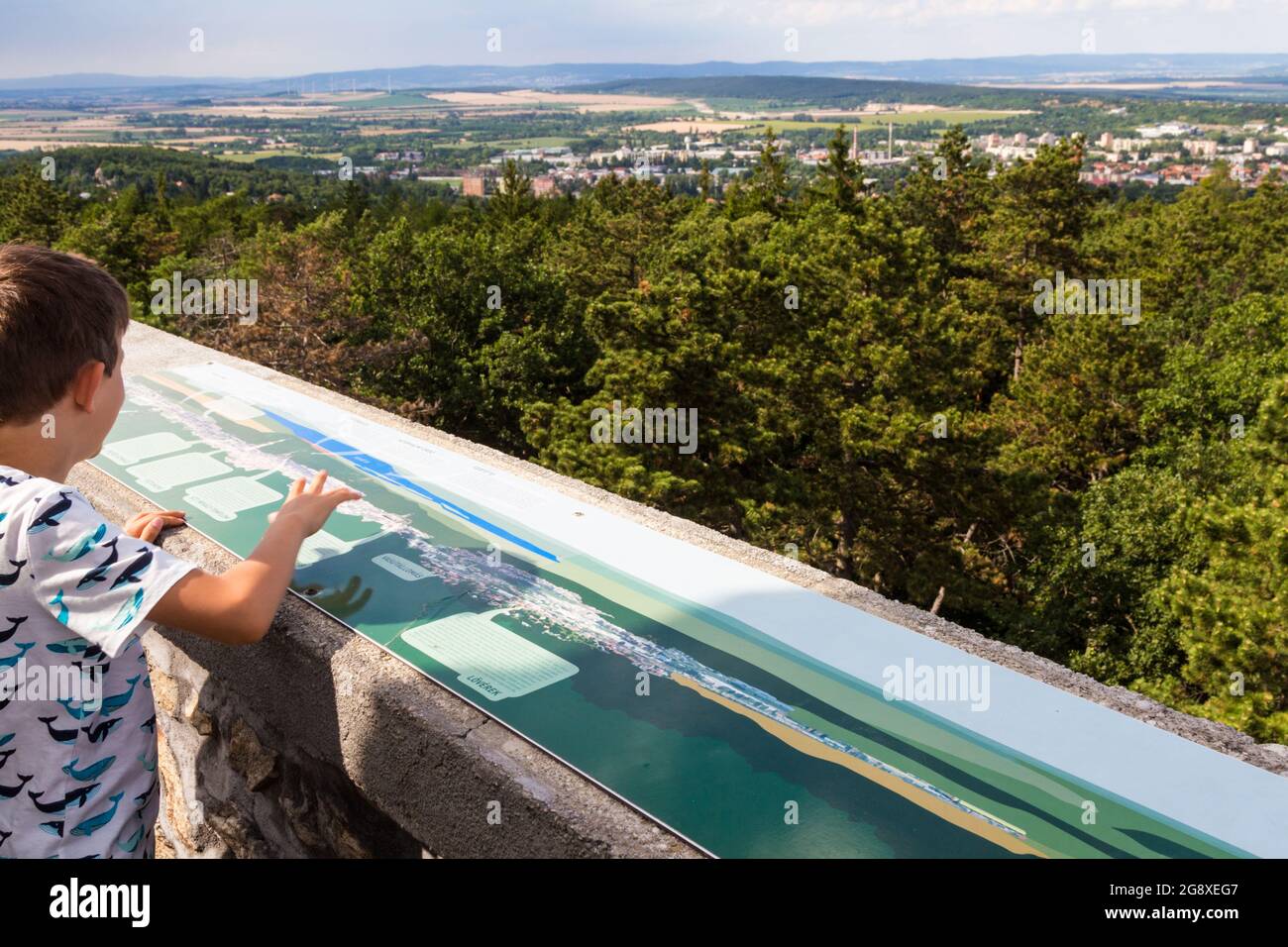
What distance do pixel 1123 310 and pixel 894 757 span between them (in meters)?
24.5

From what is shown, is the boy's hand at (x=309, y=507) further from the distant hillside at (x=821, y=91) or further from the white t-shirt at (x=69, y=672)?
the distant hillside at (x=821, y=91)

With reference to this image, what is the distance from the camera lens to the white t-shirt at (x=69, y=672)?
5.39 feet

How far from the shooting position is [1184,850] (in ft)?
6.59

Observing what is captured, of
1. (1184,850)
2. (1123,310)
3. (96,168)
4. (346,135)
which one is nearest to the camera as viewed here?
(1184,850)

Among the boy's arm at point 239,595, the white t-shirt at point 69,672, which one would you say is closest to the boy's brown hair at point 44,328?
the white t-shirt at point 69,672

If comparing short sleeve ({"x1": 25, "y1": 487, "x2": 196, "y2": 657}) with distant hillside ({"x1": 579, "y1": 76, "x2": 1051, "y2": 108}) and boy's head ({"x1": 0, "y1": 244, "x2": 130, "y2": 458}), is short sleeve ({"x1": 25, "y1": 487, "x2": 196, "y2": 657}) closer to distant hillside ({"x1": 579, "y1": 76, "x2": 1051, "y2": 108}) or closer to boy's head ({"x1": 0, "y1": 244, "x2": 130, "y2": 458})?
boy's head ({"x1": 0, "y1": 244, "x2": 130, "y2": 458})

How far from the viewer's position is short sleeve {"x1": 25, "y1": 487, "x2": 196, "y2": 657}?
1.64m

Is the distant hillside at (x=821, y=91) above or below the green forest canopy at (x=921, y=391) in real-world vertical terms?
above

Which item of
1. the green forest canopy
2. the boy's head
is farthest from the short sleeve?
the green forest canopy

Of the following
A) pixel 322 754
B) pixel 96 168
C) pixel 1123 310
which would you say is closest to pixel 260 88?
pixel 96 168

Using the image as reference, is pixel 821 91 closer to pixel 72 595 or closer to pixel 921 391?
pixel 921 391

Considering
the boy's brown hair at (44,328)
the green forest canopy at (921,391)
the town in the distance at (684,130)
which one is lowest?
the green forest canopy at (921,391)

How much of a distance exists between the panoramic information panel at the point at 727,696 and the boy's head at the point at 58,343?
1.10 m
